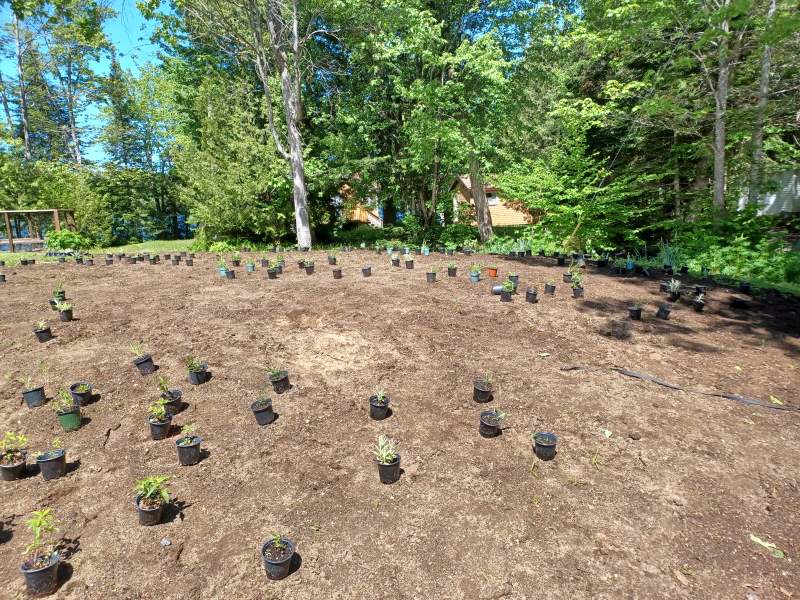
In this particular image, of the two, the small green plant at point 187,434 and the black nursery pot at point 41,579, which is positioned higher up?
the small green plant at point 187,434

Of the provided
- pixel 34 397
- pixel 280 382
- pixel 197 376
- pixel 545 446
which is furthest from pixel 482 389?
pixel 34 397

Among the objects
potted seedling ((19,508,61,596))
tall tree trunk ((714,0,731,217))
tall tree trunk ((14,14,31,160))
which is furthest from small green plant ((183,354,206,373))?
tall tree trunk ((14,14,31,160))

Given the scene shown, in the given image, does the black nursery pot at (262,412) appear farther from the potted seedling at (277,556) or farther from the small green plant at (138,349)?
the small green plant at (138,349)

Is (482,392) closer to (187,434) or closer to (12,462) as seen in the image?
(187,434)

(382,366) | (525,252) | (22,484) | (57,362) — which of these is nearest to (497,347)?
(382,366)

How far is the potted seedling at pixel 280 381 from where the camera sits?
4.15m

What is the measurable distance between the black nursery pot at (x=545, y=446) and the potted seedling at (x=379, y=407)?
133 centimetres

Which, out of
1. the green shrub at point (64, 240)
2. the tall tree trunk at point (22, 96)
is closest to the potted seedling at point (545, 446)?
the green shrub at point (64, 240)

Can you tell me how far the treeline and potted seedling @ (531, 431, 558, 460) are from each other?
366 inches

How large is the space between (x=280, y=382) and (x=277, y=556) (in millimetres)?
2033

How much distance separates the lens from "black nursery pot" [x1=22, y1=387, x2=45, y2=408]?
4129 mm

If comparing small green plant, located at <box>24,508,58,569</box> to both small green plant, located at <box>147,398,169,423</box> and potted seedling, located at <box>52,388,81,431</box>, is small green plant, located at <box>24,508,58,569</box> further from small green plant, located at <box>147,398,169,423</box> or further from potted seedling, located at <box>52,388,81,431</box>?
potted seedling, located at <box>52,388,81,431</box>

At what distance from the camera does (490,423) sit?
3.43m

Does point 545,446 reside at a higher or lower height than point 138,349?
lower
